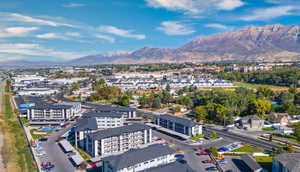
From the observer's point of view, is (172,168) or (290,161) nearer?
(172,168)

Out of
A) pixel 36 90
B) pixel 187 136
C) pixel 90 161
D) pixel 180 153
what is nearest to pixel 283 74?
pixel 187 136

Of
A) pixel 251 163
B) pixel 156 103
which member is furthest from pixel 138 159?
pixel 156 103

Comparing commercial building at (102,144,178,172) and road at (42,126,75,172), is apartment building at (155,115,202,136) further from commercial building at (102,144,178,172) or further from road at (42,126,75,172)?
road at (42,126,75,172)

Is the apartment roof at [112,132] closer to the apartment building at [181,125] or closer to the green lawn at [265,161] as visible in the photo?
the apartment building at [181,125]

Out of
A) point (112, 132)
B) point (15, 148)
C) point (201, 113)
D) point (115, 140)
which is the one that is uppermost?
point (112, 132)

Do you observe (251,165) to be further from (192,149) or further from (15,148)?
(15,148)

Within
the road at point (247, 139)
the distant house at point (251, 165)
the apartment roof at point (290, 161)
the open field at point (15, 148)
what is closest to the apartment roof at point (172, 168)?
the distant house at point (251, 165)
